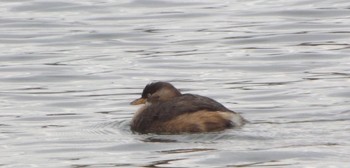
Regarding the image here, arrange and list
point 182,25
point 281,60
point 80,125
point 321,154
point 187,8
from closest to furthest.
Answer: point 321,154, point 80,125, point 281,60, point 182,25, point 187,8

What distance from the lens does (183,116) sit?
39.4 feet

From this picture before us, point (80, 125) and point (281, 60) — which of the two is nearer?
point (80, 125)

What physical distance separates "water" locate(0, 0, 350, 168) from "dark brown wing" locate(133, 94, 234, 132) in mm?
186

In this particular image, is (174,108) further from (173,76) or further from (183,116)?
(173,76)

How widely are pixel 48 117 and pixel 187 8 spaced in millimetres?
8311

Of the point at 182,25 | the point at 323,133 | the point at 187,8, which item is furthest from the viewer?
the point at 187,8

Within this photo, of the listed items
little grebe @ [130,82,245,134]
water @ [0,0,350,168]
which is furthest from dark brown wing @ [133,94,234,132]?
water @ [0,0,350,168]

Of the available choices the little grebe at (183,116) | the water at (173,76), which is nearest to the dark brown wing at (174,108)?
the little grebe at (183,116)

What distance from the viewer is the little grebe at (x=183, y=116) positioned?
11.9 metres

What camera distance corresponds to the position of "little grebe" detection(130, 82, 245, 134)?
11.9 meters

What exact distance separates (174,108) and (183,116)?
0.17m

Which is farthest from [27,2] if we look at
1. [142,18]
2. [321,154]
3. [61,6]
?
[321,154]

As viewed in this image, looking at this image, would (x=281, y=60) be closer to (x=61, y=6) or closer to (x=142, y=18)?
(x=142, y=18)

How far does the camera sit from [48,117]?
13.1 metres
